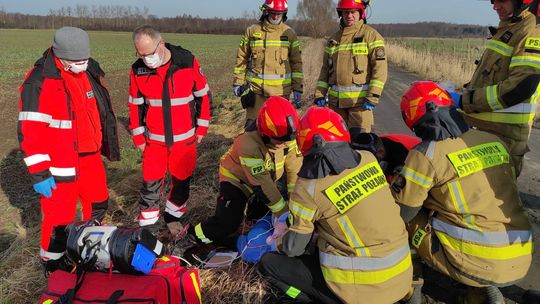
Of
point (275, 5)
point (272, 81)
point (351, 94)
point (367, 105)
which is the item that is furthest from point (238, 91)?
point (367, 105)

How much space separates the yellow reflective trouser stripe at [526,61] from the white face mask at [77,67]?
3626 millimetres

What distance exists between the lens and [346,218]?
7.98 ft

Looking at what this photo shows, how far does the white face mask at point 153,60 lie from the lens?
12.6 ft

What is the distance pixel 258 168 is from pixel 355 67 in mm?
2045

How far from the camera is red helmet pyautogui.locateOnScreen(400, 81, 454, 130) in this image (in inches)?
106

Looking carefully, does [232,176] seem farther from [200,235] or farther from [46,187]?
[46,187]

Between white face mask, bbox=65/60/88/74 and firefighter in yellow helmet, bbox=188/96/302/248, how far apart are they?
1498mm

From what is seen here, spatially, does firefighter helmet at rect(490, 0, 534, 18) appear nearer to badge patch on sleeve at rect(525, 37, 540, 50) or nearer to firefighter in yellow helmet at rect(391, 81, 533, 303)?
badge patch on sleeve at rect(525, 37, 540, 50)

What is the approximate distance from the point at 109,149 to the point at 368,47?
3.05 m

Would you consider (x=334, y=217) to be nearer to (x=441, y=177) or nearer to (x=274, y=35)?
(x=441, y=177)

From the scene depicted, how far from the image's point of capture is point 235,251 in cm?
379

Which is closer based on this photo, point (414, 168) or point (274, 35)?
point (414, 168)

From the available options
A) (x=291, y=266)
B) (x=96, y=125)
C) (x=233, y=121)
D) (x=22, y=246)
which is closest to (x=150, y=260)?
(x=291, y=266)

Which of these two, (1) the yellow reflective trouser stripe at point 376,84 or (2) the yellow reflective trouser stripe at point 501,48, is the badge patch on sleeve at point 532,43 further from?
(1) the yellow reflective trouser stripe at point 376,84
